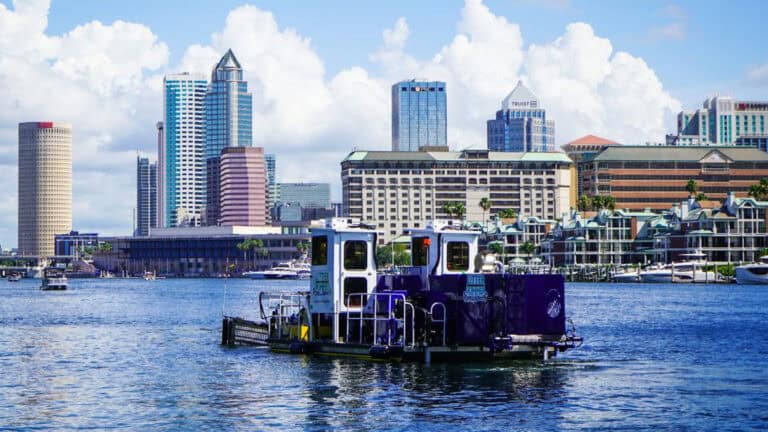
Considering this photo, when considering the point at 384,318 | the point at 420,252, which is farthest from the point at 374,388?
the point at 420,252

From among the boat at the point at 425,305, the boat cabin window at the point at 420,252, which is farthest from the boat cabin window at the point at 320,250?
the boat cabin window at the point at 420,252

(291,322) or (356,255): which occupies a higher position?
(356,255)

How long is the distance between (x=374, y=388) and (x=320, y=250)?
37.4 feet

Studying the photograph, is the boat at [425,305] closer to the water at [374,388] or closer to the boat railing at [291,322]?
the boat railing at [291,322]

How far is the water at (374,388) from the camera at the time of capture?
44.3 metres

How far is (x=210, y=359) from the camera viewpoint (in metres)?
66.4

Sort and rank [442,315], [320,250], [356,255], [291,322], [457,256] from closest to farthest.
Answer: [442,315], [356,255], [457,256], [320,250], [291,322]

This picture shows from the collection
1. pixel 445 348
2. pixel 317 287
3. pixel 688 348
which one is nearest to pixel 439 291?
pixel 445 348

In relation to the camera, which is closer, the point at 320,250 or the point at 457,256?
the point at 457,256

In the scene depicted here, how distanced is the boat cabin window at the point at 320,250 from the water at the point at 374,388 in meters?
4.63

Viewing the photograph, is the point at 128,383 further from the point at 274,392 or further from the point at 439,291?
the point at 439,291

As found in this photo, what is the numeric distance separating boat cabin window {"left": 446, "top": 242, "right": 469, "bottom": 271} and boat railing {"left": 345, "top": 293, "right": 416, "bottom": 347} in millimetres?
4127

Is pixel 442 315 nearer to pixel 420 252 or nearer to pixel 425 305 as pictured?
pixel 425 305

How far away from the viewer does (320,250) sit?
61000 mm
